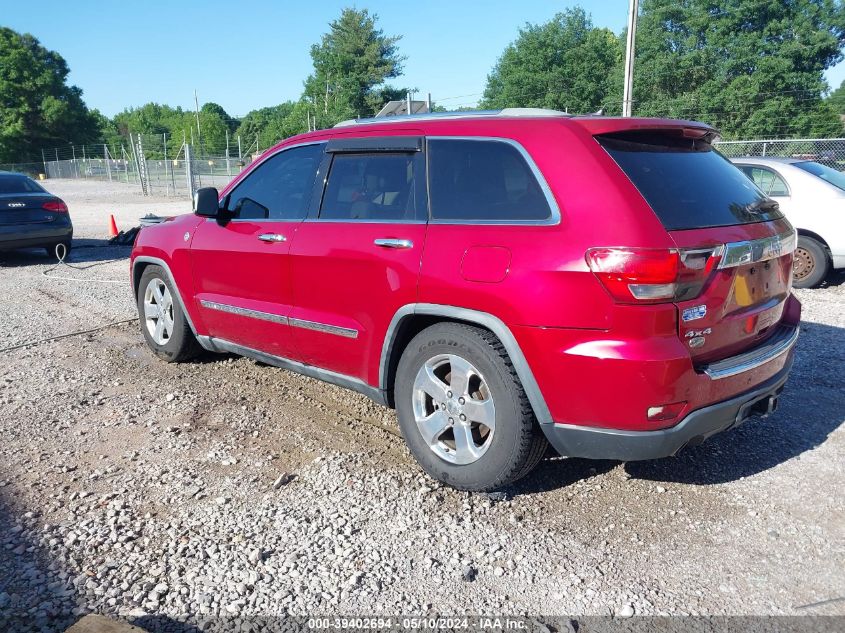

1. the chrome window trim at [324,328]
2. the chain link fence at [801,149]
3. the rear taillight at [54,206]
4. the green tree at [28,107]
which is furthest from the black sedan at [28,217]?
the green tree at [28,107]

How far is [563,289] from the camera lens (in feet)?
9.31

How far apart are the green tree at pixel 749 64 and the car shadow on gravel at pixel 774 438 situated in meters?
41.3

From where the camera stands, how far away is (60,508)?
3275 millimetres

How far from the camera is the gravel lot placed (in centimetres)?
262

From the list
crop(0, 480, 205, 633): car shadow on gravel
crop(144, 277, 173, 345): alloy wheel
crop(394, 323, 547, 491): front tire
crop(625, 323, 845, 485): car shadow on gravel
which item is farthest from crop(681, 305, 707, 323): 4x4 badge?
crop(144, 277, 173, 345): alloy wheel

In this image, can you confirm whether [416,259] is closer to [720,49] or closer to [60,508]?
[60,508]

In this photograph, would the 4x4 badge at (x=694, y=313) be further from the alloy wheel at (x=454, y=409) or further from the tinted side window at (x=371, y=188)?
the tinted side window at (x=371, y=188)

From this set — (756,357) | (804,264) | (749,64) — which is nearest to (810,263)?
(804,264)

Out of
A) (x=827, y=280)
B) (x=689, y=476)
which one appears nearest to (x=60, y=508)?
(x=689, y=476)

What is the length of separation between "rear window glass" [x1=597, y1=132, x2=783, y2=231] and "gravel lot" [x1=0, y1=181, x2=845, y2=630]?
1.41 metres

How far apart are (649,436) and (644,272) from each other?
27.6 inches

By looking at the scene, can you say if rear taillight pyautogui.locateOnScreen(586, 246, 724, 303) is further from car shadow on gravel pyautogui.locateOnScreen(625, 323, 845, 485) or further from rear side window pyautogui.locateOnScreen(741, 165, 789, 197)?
rear side window pyautogui.locateOnScreen(741, 165, 789, 197)

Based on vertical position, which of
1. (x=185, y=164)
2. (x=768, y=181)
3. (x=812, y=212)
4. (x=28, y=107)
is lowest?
(x=812, y=212)

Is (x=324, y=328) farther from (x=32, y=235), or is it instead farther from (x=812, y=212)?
(x=32, y=235)
